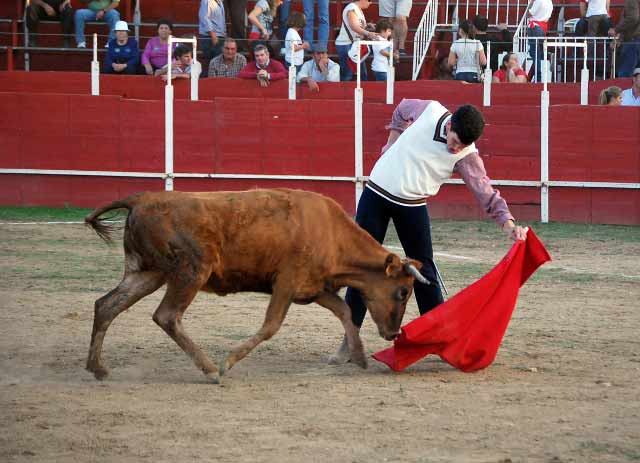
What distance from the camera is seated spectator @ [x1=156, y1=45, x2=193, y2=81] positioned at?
1427 cm

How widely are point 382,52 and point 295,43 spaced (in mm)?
1049

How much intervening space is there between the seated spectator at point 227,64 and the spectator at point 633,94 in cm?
439

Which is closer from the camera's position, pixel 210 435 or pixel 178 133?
pixel 210 435

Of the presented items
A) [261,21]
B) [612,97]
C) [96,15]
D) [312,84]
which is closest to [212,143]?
[312,84]

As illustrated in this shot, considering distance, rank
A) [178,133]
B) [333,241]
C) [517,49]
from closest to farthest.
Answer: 1. [333,241]
2. [178,133]
3. [517,49]

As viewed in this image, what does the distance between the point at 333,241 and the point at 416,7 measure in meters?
11.8

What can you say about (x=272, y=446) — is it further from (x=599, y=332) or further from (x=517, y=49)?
(x=517, y=49)

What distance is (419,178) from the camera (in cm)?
577

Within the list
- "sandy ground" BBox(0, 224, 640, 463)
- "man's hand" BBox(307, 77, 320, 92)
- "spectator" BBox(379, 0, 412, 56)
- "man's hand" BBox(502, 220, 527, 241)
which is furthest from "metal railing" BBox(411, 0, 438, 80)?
"man's hand" BBox(502, 220, 527, 241)

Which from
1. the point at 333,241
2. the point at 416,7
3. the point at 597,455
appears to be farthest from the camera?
the point at 416,7

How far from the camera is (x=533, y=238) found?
5.95m

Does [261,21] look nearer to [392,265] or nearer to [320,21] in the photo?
[320,21]

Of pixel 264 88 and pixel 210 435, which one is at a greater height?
pixel 264 88

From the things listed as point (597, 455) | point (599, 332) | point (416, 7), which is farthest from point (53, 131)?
point (597, 455)
